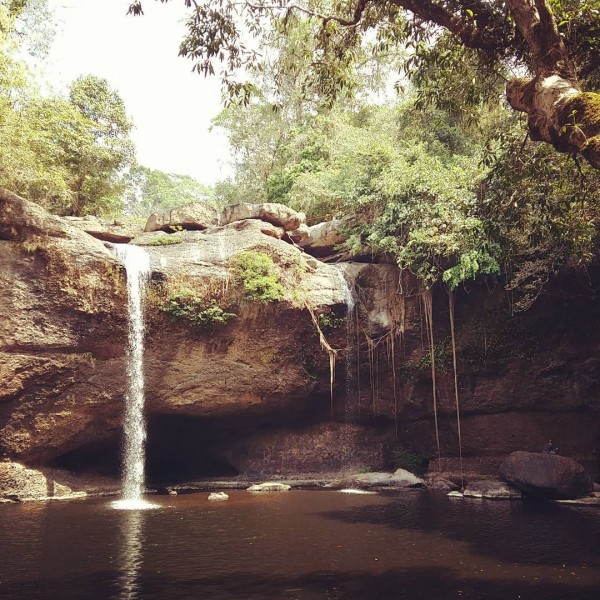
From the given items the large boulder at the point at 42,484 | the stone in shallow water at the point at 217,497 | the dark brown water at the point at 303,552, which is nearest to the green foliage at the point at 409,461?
the dark brown water at the point at 303,552

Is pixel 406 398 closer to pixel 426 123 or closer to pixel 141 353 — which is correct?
pixel 141 353

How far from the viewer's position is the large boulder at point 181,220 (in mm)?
23781

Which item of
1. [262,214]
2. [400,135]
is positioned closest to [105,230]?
[262,214]

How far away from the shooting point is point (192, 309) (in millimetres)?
18984

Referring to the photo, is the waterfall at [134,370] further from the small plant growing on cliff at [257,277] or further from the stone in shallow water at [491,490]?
the stone in shallow water at [491,490]

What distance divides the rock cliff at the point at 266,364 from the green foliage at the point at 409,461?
1.44 ft

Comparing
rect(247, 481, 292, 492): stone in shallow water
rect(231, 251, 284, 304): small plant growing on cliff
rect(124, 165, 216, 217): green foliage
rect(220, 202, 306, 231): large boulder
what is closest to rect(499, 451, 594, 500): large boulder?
rect(247, 481, 292, 492): stone in shallow water

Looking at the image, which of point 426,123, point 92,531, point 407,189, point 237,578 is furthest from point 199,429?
point 426,123

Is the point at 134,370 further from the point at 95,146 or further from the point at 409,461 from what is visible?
the point at 95,146

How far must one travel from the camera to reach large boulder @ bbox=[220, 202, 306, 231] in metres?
23.6

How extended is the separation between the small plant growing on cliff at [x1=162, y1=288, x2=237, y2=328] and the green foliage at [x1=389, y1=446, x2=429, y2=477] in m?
8.45

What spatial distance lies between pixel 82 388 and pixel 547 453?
47.4 feet

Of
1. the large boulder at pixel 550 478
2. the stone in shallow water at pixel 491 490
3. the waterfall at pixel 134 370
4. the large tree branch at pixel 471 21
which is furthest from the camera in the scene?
the waterfall at pixel 134 370

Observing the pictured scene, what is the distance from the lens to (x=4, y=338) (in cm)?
1645
